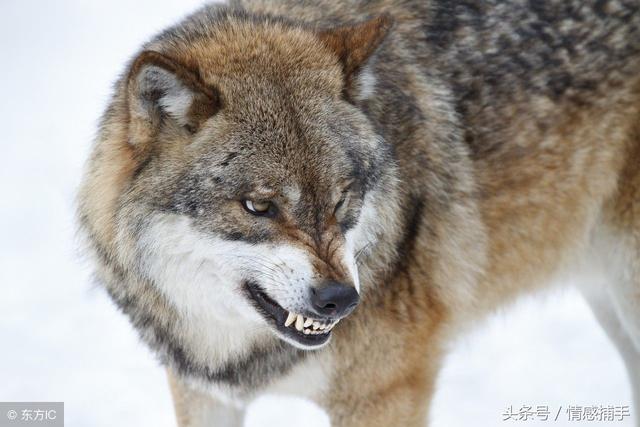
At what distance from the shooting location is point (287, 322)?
348 cm

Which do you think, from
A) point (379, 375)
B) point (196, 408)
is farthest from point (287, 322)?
point (196, 408)

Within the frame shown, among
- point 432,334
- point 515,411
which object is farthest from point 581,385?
point 432,334

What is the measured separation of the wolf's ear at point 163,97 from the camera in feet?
10.6

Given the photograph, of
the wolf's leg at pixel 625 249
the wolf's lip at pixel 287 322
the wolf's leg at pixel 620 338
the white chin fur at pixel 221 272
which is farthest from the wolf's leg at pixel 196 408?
the wolf's leg at pixel 620 338

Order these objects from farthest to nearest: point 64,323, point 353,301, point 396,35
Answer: point 64,323 → point 396,35 → point 353,301

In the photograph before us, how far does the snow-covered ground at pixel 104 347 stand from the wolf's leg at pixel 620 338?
26 cm

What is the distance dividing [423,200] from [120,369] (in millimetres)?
2911

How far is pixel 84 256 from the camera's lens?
4059 mm

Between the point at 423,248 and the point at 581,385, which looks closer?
the point at 423,248

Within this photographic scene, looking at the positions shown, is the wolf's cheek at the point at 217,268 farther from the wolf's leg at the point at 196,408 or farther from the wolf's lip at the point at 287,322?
the wolf's leg at the point at 196,408

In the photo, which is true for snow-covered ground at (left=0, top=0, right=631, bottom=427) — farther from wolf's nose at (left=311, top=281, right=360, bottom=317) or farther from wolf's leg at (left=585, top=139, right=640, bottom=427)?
wolf's nose at (left=311, top=281, right=360, bottom=317)

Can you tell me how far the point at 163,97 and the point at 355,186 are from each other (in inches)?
33.7

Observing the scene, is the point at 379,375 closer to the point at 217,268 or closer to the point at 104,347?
the point at 217,268

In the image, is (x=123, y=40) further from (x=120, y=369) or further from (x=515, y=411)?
(x=515, y=411)
